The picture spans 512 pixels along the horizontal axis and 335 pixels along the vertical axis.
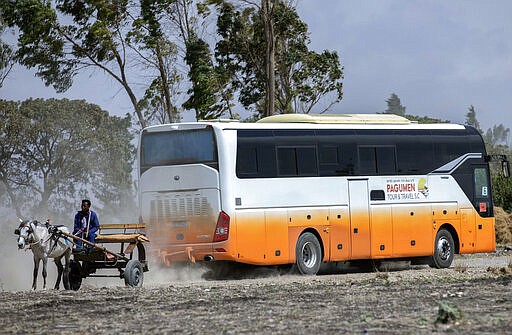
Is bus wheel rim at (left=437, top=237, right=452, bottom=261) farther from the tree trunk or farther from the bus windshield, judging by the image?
the tree trunk

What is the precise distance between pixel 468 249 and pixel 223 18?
65.7 ft

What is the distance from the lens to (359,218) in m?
29.5

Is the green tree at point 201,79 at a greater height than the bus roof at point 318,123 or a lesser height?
greater

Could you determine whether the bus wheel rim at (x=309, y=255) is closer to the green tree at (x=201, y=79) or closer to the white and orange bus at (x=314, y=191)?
the white and orange bus at (x=314, y=191)

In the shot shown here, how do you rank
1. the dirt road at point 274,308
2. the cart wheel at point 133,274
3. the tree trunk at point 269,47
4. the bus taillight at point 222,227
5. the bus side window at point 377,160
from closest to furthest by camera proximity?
1. the dirt road at point 274,308
2. the cart wheel at point 133,274
3. the bus taillight at point 222,227
4. the bus side window at point 377,160
5. the tree trunk at point 269,47

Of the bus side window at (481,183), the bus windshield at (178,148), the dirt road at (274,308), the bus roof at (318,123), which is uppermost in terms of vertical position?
the bus roof at (318,123)

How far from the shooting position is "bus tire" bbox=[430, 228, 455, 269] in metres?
31.8

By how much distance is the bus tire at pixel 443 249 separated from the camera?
1253 inches

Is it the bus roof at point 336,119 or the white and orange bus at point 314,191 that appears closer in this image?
the white and orange bus at point 314,191

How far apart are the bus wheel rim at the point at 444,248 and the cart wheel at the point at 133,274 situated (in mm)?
11125

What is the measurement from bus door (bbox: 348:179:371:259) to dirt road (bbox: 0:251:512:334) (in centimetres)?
587

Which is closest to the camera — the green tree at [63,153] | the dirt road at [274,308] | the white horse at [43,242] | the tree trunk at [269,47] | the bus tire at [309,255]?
the dirt road at [274,308]

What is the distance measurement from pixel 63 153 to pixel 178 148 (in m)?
49.0

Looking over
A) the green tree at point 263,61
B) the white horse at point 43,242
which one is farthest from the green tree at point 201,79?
the white horse at point 43,242
